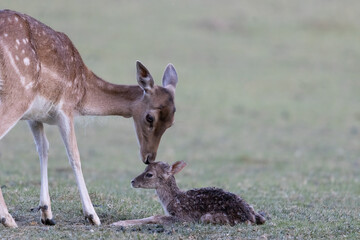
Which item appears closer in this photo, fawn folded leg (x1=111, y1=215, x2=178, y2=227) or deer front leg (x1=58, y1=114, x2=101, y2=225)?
fawn folded leg (x1=111, y1=215, x2=178, y2=227)

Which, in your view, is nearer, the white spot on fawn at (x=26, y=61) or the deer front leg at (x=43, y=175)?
the white spot on fawn at (x=26, y=61)

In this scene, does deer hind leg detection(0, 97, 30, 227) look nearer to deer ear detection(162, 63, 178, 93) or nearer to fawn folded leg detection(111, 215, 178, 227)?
fawn folded leg detection(111, 215, 178, 227)

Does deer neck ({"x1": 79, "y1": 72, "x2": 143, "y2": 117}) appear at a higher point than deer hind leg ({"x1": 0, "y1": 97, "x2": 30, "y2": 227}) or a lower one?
higher

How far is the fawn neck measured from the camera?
8789mm

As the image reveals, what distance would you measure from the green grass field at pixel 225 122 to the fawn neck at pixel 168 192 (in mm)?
461

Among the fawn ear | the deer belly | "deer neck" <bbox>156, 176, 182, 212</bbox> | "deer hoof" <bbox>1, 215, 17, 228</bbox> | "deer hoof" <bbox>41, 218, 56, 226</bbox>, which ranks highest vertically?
the deer belly

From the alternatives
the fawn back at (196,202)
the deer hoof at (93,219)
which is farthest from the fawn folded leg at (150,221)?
the deer hoof at (93,219)

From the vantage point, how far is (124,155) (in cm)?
1816

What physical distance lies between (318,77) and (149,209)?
837 inches

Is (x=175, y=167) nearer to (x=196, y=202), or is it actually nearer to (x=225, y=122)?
(x=196, y=202)

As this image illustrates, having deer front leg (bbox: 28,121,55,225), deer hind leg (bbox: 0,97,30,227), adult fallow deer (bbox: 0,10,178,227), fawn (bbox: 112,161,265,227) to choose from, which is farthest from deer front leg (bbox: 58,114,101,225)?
deer hind leg (bbox: 0,97,30,227)

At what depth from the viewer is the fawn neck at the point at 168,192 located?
8789 millimetres

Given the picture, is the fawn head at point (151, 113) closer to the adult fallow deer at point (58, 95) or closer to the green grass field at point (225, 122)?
the adult fallow deer at point (58, 95)

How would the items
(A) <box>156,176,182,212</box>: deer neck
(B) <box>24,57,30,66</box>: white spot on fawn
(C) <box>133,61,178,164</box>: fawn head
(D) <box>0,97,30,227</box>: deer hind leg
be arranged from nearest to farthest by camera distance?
1. (D) <box>0,97,30,227</box>: deer hind leg
2. (B) <box>24,57,30,66</box>: white spot on fawn
3. (C) <box>133,61,178,164</box>: fawn head
4. (A) <box>156,176,182,212</box>: deer neck
